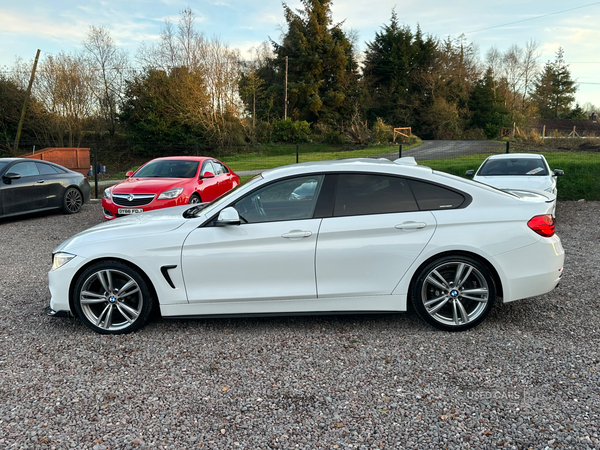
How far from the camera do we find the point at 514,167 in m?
11.1

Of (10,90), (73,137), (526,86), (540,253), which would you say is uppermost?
(526,86)

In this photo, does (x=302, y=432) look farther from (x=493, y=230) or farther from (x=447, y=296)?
(x=493, y=230)

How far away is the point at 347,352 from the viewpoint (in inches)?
154

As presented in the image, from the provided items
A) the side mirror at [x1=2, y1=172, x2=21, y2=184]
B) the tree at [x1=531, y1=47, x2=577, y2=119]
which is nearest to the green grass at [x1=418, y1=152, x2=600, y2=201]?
the side mirror at [x1=2, y1=172, x2=21, y2=184]

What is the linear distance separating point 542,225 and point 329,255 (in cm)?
189

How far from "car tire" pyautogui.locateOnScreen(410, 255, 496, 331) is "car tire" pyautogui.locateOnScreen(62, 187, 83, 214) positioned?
10747 millimetres

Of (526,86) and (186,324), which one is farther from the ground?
(526,86)

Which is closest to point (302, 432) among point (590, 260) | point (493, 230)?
point (493, 230)

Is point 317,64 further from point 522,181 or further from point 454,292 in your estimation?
point 454,292

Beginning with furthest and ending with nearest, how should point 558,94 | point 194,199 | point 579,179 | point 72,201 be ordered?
point 558,94
point 579,179
point 72,201
point 194,199

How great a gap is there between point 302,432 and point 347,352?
1188mm

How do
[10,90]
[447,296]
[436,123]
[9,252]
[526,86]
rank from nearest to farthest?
[447,296] → [9,252] → [10,90] → [436,123] → [526,86]

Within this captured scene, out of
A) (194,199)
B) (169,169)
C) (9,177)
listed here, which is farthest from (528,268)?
(9,177)

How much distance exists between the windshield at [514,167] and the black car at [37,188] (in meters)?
10.3
